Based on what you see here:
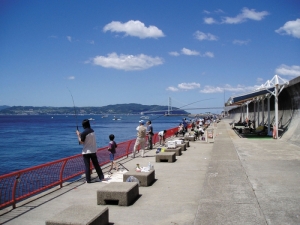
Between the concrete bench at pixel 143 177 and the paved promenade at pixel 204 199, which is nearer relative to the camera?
the paved promenade at pixel 204 199

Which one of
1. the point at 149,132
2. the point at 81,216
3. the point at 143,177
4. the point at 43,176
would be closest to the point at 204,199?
the point at 143,177

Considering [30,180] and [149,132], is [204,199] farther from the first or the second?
[149,132]

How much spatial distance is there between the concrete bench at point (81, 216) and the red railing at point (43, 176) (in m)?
2.32

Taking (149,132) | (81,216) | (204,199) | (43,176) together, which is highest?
(149,132)

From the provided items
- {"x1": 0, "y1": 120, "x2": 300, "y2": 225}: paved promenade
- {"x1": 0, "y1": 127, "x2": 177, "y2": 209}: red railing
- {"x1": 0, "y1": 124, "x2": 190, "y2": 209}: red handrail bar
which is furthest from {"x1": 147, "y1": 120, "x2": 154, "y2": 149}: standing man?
{"x1": 0, "y1": 120, "x2": 300, "y2": 225}: paved promenade

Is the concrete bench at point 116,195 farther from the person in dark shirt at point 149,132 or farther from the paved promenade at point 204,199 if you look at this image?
the person in dark shirt at point 149,132

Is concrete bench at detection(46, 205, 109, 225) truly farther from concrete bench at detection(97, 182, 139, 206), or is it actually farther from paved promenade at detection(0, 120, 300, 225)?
concrete bench at detection(97, 182, 139, 206)

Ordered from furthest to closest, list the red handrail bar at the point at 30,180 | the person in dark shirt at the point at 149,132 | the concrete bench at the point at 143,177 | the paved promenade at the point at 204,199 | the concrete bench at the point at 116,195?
the person in dark shirt at the point at 149,132 → the concrete bench at the point at 143,177 → the red handrail bar at the point at 30,180 → the concrete bench at the point at 116,195 → the paved promenade at the point at 204,199

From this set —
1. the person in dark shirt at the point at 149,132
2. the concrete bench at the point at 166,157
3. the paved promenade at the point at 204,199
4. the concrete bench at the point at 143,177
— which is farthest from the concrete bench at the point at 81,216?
the person in dark shirt at the point at 149,132

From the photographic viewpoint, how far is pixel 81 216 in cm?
543

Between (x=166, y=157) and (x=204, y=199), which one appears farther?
(x=166, y=157)

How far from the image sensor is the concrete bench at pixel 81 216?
17.2ft

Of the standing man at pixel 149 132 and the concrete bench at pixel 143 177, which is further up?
the standing man at pixel 149 132

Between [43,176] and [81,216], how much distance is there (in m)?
6.04
